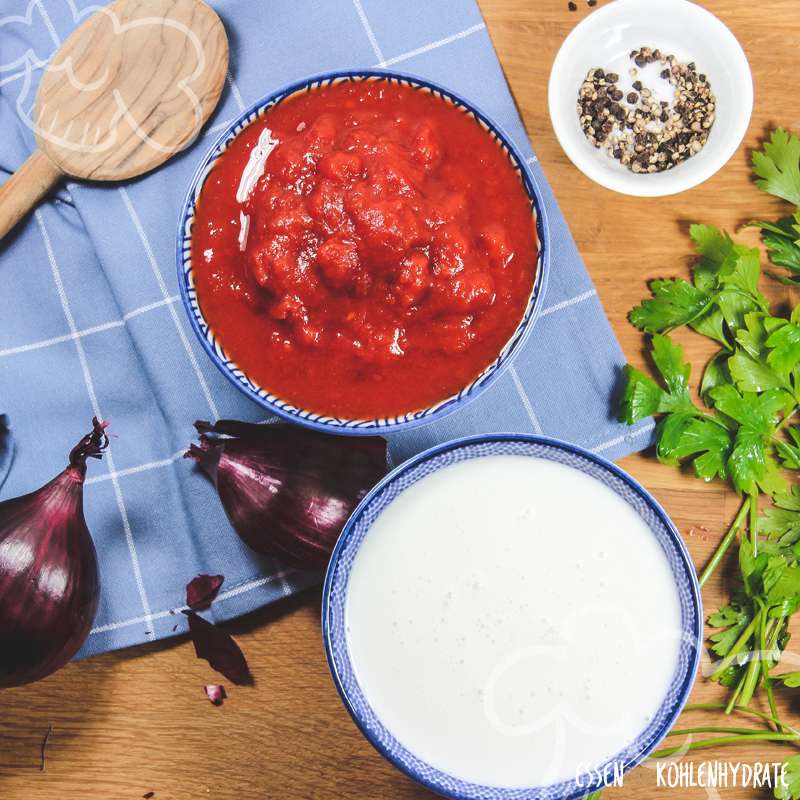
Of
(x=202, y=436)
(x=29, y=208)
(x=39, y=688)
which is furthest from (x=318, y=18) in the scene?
(x=39, y=688)

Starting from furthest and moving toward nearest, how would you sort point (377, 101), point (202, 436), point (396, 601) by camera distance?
1. point (202, 436)
2. point (377, 101)
3. point (396, 601)

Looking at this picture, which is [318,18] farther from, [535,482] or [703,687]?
[703,687]

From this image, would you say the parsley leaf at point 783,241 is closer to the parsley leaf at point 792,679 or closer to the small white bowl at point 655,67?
the small white bowl at point 655,67

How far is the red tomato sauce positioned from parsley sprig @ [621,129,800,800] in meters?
0.45

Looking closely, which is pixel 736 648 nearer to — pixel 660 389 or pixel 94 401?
pixel 660 389

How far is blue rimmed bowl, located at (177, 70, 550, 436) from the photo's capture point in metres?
1.72

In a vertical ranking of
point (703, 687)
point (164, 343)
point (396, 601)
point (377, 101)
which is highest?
point (377, 101)

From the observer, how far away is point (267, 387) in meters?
1.75

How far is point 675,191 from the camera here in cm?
199

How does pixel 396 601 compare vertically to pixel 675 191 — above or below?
below

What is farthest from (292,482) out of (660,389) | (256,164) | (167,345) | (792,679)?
(792,679)

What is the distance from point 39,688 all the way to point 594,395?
147 centimetres

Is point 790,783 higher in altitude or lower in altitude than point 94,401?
lower

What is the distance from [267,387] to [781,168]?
1.27 meters
